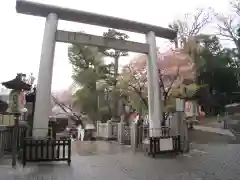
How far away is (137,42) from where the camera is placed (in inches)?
579

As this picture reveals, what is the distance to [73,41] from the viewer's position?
1309 cm

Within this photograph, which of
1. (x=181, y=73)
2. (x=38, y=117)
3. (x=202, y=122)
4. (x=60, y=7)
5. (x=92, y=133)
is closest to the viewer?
(x=38, y=117)

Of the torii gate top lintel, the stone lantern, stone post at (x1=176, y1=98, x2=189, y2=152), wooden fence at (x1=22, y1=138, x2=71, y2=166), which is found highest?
the torii gate top lintel

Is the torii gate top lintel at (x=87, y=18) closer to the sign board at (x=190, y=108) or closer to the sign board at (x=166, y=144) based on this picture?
the sign board at (x=190, y=108)

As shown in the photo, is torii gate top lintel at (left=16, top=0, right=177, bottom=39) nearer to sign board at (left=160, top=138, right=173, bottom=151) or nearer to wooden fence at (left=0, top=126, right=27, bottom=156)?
wooden fence at (left=0, top=126, right=27, bottom=156)

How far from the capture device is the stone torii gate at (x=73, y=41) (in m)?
12.0

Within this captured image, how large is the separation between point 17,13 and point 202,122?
26759mm

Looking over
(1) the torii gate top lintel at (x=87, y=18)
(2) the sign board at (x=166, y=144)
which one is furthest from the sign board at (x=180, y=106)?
(1) the torii gate top lintel at (x=87, y=18)

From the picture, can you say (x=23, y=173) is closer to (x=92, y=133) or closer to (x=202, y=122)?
(x=92, y=133)

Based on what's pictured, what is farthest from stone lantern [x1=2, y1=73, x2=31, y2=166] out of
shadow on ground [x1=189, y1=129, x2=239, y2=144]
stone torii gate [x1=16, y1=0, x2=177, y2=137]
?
shadow on ground [x1=189, y1=129, x2=239, y2=144]

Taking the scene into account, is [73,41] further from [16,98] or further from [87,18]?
[16,98]

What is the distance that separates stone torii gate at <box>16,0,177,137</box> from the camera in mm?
12000

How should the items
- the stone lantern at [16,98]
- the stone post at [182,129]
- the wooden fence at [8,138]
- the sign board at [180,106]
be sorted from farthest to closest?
the sign board at [180,106] < the stone post at [182,129] < the wooden fence at [8,138] < the stone lantern at [16,98]

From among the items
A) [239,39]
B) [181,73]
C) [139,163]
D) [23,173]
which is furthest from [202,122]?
[23,173]
